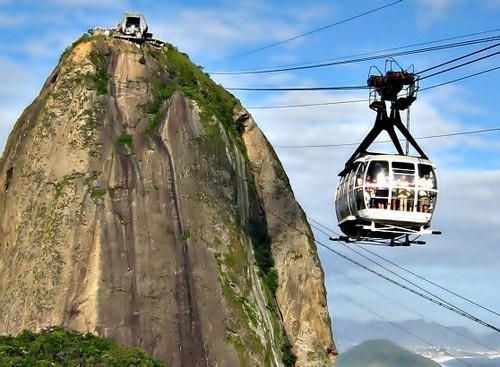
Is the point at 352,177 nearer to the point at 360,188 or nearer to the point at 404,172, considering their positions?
the point at 360,188

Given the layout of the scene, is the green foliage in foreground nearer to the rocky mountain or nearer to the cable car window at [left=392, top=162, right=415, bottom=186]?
the rocky mountain

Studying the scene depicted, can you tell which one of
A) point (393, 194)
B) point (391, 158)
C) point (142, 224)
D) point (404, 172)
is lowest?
point (142, 224)

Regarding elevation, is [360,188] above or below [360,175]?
below

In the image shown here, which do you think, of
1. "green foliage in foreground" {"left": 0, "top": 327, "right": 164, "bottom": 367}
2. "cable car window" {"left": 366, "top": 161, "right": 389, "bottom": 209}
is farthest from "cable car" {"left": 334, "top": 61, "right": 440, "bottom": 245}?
"green foliage in foreground" {"left": 0, "top": 327, "right": 164, "bottom": 367}

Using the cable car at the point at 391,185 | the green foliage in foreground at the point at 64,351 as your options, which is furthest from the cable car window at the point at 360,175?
the green foliage in foreground at the point at 64,351

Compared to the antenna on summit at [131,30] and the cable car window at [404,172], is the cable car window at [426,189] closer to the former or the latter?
the cable car window at [404,172]

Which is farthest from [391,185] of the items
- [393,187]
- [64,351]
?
[64,351]

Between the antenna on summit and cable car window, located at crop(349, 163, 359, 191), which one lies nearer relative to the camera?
cable car window, located at crop(349, 163, 359, 191)
